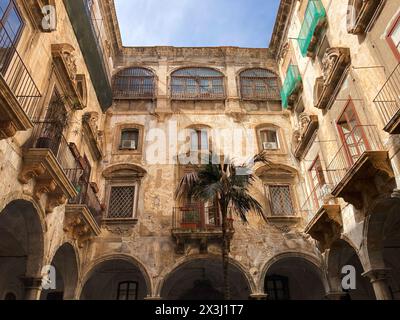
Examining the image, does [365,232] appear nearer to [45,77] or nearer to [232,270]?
[232,270]

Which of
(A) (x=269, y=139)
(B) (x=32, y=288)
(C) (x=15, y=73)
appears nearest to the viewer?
(C) (x=15, y=73)

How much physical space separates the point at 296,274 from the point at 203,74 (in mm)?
12556

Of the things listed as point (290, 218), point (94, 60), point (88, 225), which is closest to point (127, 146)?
point (94, 60)

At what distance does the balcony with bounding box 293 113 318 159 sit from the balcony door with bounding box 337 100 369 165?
201 centimetres

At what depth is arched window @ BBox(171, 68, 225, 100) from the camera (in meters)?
20.5

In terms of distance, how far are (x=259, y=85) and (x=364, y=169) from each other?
40.2 feet

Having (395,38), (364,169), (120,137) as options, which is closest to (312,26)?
(395,38)

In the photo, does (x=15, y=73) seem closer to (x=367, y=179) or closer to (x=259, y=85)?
(x=367, y=179)

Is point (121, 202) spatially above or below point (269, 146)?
below

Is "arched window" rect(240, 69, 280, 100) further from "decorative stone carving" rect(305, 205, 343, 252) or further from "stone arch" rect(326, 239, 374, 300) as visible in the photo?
"stone arch" rect(326, 239, 374, 300)

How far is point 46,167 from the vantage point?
9.59 meters
